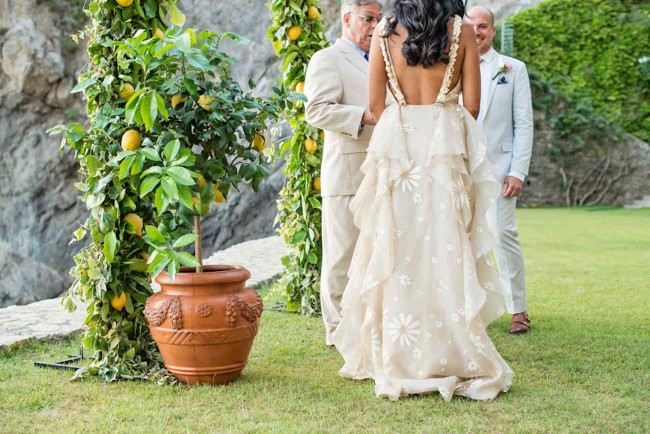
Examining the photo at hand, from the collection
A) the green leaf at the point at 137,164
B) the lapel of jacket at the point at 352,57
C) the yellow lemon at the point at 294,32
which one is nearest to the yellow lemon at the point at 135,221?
the green leaf at the point at 137,164

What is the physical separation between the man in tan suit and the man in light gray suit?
88cm

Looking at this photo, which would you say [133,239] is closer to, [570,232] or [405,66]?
[405,66]

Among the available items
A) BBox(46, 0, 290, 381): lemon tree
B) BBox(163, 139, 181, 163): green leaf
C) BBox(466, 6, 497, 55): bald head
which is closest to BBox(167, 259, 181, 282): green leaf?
BBox(46, 0, 290, 381): lemon tree

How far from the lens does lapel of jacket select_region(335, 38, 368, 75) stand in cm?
454

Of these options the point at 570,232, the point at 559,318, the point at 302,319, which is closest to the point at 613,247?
the point at 570,232

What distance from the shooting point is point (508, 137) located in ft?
16.5

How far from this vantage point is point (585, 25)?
20562 mm

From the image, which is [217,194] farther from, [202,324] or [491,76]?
[491,76]

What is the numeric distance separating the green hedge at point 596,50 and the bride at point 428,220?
57.2 ft

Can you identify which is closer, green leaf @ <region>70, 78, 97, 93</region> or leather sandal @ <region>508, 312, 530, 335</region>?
green leaf @ <region>70, 78, 97, 93</region>

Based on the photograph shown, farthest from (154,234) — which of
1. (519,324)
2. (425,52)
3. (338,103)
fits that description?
(519,324)

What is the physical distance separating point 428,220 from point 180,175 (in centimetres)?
112

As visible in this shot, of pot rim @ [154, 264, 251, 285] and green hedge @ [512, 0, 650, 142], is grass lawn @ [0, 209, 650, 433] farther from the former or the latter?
green hedge @ [512, 0, 650, 142]

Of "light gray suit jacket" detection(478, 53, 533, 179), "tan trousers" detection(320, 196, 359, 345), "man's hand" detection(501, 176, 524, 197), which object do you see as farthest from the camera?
"light gray suit jacket" detection(478, 53, 533, 179)
